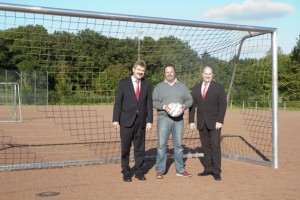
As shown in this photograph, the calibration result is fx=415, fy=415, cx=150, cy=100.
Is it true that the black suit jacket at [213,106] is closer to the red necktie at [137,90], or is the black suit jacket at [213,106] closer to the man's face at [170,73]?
the man's face at [170,73]

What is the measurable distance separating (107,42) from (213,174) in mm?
3491

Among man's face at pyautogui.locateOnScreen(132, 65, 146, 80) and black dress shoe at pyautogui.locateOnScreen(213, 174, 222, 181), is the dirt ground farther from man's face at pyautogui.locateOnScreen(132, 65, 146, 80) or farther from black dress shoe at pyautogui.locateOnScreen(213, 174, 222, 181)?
man's face at pyautogui.locateOnScreen(132, 65, 146, 80)

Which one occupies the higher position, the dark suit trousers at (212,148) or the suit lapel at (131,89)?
the suit lapel at (131,89)

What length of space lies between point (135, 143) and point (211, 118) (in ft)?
4.65

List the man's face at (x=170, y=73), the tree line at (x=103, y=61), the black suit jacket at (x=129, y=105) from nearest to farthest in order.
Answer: the black suit jacket at (x=129, y=105), the man's face at (x=170, y=73), the tree line at (x=103, y=61)

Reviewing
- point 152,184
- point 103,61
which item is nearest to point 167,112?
point 152,184

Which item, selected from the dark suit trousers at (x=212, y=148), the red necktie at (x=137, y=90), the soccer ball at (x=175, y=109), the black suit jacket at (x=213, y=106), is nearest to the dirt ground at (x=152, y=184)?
the dark suit trousers at (x=212, y=148)

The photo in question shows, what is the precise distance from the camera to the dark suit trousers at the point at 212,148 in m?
7.22

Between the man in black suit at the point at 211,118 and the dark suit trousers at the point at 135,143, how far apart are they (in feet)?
3.30

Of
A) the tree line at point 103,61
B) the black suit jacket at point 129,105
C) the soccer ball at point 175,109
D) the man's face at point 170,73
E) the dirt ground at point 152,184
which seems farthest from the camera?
the tree line at point 103,61

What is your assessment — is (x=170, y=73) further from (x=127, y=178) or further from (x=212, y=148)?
(x=127, y=178)

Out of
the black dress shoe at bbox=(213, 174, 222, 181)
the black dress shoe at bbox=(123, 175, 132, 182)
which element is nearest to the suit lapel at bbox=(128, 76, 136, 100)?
the black dress shoe at bbox=(123, 175, 132, 182)

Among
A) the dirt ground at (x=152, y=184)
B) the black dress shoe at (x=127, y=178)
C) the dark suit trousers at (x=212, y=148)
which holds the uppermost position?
the dark suit trousers at (x=212, y=148)

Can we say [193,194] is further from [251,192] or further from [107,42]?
[107,42]
